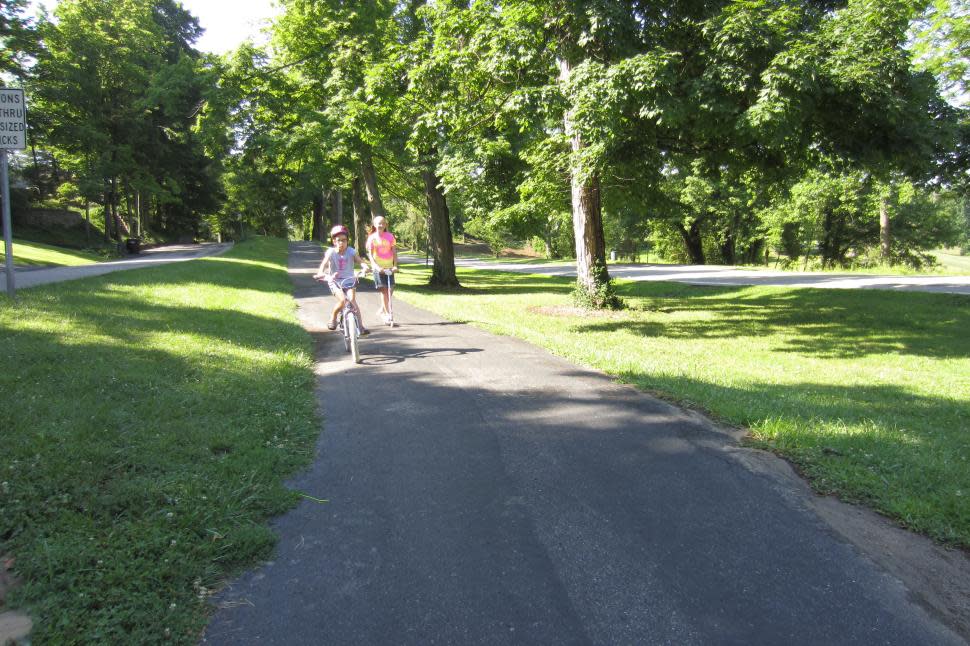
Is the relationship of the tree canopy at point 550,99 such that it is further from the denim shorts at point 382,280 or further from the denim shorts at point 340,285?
the denim shorts at point 340,285

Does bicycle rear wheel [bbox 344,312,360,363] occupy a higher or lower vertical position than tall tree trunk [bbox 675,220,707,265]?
lower

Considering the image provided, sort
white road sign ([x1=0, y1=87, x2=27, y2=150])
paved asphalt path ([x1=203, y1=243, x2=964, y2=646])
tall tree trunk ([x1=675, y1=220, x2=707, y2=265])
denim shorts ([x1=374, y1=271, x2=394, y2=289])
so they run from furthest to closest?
tall tree trunk ([x1=675, y1=220, x2=707, y2=265]) < denim shorts ([x1=374, y1=271, x2=394, y2=289]) < white road sign ([x1=0, y1=87, x2=27, y2=150]) < paved asphalt path ([x1=203, y1=243, x2=964, y2=646])

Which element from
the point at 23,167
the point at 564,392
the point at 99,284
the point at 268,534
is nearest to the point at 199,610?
the point at 268,534

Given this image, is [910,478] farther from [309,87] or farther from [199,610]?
[309,87]

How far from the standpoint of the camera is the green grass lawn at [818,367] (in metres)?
4.29

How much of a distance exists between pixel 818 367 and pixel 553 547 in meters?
7.46

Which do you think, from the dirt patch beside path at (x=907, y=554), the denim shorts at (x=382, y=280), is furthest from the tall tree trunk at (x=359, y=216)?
the dirt patch beside path at (x=907, y=554)

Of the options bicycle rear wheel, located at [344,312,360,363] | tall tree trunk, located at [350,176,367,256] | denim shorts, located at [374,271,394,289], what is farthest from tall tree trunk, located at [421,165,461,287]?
bicycle rear wheel, located at [344,312,360,363]

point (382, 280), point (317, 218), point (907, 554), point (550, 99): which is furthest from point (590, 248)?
point (317, 218)

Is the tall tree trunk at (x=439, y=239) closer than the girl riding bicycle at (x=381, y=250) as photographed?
No

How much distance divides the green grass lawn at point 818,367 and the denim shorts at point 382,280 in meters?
1.97

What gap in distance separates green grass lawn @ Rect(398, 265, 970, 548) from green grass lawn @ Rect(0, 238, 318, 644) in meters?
4.14

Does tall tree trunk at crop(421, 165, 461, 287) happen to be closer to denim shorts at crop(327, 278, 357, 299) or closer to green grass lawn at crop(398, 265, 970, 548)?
green grass lawn at crop(398, 265, 970, 548)

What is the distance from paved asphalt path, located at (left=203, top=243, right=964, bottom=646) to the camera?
8.60ft
